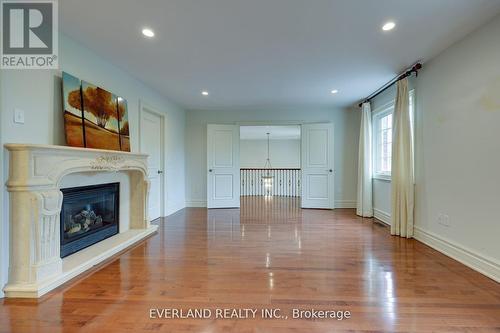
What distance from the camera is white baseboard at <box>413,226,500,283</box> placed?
94.8 inches

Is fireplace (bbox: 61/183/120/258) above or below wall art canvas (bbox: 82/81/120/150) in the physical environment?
below

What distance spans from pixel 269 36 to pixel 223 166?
4.01 metres

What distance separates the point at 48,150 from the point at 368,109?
17.5 feet

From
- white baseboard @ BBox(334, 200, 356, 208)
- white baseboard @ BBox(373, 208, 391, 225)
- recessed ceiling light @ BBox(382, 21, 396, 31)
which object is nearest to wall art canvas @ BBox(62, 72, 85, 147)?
recessed ceiling light @ BBox(382, 21, 396, 31)

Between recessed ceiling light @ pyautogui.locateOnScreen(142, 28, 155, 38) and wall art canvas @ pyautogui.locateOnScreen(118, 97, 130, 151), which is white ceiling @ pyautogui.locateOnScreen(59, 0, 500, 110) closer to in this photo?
recessed ceiling light @ pyautogui.locateOnScreen(142, 28, 155, 38)

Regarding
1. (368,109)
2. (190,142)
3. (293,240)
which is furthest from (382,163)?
(190,142)

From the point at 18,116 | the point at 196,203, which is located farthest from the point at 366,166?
the point at 18,116

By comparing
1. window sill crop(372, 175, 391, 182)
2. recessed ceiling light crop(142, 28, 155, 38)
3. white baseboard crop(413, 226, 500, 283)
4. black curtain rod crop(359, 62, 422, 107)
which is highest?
recessed ceiling light crop(142, 28, 155, 38)

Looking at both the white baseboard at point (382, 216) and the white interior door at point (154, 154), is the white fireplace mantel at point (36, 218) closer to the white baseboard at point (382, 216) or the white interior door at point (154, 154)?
the white interior door at point (154, 154)

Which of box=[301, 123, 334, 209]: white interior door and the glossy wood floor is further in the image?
box=[301, 123, 334, 209]: white interior door

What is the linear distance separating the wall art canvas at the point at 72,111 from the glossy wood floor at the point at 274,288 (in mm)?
1415

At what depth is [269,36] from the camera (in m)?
2.78

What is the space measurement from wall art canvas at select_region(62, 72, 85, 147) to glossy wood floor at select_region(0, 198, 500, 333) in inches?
55.7

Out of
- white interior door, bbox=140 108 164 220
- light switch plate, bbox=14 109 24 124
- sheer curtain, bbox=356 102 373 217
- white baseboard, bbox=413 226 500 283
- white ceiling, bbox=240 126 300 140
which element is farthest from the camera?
white ceiling, bbox=240 126 300 140
